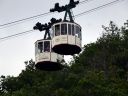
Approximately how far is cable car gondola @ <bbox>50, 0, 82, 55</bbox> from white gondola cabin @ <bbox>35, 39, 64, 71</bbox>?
2.92m

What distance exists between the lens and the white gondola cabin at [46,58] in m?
45.8

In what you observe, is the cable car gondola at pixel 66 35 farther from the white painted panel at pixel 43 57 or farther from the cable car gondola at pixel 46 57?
the white painted panel at pixel 43 57

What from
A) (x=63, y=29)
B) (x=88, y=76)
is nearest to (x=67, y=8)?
(x=63, y=29)

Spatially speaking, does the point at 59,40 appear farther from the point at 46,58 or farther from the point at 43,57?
the point at 43,57

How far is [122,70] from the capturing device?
337ft

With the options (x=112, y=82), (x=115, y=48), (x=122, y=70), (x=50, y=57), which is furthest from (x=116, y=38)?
(x=50, y=57)

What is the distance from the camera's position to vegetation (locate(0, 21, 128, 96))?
87.9 meters

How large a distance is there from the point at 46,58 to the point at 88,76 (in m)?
45.0

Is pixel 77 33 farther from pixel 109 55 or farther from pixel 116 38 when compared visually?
pixel 116 38

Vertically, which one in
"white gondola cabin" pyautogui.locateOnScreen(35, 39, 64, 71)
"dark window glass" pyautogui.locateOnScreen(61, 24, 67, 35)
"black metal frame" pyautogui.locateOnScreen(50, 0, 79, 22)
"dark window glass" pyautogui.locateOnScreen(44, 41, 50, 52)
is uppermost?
"black metal frame" pyautogui.locateOnScreen(50, 0, 79, 22)

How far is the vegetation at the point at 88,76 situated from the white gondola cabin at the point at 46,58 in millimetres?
37550

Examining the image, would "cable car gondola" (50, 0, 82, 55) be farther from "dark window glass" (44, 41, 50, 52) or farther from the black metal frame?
"dark window glass" (44, 41, 50, 52)

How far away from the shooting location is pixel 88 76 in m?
90.8

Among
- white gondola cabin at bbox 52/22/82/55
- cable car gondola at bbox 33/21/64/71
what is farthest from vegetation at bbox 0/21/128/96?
white gondola cabin at bbox 52/22/82/55
